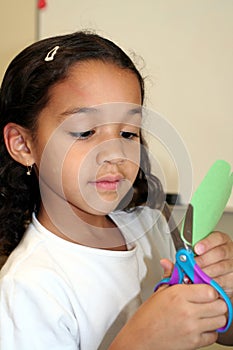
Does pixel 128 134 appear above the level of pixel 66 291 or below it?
above

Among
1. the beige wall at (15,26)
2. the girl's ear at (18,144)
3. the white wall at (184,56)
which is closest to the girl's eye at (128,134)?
the girl's ear at (18,144)

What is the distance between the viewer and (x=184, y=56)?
3.85 ft

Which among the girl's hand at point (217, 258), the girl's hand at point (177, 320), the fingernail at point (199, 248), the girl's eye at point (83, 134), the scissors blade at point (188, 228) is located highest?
the girl's eye at point (83, 134)

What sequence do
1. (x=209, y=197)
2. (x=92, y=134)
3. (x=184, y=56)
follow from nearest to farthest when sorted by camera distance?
(x=209, y=197) → (x=92, y=134) → (x=184, y=56)

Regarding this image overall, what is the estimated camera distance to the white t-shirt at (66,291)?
54 cm

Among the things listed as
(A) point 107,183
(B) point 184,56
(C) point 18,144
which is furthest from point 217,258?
(B) point 184,56

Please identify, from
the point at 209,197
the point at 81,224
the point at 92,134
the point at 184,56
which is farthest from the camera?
the point at 184,56

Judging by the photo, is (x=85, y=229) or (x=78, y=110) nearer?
(x=78, y=110)

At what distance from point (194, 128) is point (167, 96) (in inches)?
4.1

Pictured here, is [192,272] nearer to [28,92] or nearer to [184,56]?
[28,92]

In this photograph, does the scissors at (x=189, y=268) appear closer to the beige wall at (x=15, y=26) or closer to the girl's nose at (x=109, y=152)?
the girl's nose at (x=109, y=152)

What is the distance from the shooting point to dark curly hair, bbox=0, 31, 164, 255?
595mm

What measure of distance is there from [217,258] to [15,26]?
38.9 inches

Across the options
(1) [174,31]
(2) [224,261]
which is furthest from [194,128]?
(2) [224,261]
